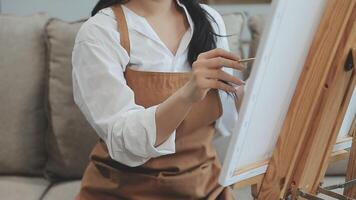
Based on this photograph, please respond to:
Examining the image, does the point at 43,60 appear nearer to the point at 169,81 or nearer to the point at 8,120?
the point at 8,120

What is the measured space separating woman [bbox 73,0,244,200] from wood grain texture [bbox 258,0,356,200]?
0.53ft

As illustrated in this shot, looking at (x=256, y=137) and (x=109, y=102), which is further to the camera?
(x=109, y=102)

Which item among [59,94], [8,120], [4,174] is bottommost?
[4,174]

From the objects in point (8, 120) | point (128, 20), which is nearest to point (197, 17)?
point (128, 20)

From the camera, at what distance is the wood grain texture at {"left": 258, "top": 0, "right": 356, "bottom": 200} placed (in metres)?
0.72

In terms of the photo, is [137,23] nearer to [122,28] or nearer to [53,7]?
[122,28]

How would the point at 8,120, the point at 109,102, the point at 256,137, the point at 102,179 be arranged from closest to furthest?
the point at 256,137
the point at 109,102
the point at 102,179
the point at 8,120

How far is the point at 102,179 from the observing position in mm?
1098

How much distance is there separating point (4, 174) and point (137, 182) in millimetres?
708

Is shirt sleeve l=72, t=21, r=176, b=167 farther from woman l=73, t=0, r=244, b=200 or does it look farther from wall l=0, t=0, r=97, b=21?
→ wall l=0, t=0, r=97, b=21

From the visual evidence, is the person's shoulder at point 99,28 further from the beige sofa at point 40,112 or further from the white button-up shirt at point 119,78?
the beige sofa at point 40,112

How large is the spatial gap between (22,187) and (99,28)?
2.33 ft

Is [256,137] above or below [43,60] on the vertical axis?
above

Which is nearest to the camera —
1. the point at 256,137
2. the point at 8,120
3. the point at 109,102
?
the point at 256,137
